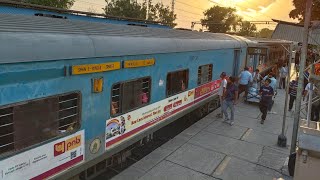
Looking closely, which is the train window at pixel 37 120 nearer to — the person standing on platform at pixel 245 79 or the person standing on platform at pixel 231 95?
the person standing on platform at pixel 231 95

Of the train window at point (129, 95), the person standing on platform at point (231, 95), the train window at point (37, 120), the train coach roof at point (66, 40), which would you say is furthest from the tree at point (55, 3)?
the train window at point (37, 120)

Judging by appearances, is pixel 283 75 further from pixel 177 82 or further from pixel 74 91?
pixel 74 91

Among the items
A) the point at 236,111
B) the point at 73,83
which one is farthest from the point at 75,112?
the point at 236,111

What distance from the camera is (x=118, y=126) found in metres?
6.79

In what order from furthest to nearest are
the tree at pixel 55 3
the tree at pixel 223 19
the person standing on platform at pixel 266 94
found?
the tree at pixel 223 19
the tree at pixel 55 3
the person standing on platform at pixel 266 94

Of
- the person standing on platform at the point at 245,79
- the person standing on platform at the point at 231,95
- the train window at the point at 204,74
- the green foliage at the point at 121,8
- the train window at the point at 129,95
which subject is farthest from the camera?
the green foliage at the point at 121,8

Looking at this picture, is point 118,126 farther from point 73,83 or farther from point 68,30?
point 68,30

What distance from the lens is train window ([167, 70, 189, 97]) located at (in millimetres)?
9070

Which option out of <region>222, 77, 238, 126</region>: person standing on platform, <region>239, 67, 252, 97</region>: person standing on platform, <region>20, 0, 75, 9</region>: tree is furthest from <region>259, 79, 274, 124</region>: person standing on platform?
<region>20, 0, 75, 9</region>: tree

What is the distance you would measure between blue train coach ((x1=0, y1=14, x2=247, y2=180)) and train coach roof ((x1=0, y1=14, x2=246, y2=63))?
14 mm

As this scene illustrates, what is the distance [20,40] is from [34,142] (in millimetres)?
1546

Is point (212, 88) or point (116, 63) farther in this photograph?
point (212, 88)

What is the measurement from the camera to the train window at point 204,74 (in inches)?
443

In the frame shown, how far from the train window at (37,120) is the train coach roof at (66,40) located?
2.29ft
